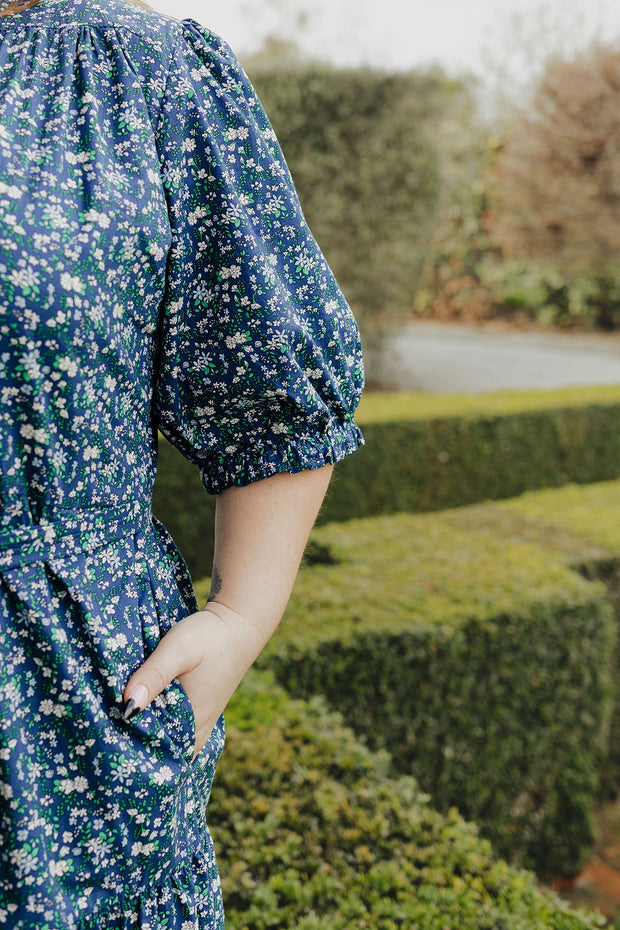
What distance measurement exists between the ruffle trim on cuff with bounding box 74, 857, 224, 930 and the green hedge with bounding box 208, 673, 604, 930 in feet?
2.75

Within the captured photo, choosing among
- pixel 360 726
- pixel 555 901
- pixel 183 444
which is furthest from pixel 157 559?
pixel 360 726

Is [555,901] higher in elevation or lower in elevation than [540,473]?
higher

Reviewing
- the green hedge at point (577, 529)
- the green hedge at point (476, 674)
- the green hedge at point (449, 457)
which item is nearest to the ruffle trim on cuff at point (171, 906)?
the green hedge at point (476, 674)

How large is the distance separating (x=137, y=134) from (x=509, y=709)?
293 cm

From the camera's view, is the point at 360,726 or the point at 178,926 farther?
the point at 360,726

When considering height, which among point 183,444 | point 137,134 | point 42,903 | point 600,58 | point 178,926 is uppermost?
point 600,58

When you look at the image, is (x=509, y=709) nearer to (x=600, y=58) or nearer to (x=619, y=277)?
(x=600, y=58)

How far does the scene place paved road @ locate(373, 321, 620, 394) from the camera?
43.9 ft

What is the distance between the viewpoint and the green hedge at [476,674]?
2965mm

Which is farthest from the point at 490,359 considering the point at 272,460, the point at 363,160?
the point at 272,460

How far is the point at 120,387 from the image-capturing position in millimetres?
898

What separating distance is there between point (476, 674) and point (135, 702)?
8.39 ft

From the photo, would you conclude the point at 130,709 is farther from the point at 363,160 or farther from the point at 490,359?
the point at 490,359

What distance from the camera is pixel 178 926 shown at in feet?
3.09
